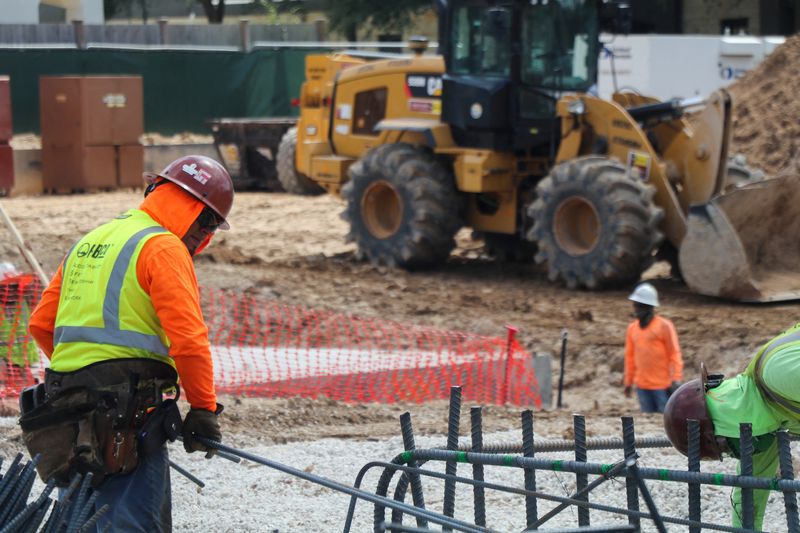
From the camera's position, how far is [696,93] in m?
25.6

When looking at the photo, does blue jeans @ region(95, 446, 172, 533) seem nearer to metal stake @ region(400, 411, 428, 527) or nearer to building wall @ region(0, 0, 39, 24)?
metal stake @ region(400, 411, 428, 527)

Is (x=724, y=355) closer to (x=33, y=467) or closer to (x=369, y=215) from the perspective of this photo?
(x=369, y=215)

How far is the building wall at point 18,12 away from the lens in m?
29.2

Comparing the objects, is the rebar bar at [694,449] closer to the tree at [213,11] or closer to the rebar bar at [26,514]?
the rebar bar at [26,514]

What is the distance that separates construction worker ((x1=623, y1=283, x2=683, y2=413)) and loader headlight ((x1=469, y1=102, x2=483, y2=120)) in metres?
4.95

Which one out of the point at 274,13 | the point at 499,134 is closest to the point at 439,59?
the point at 499,134

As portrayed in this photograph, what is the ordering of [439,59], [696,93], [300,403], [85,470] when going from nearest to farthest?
1. [85,470]
2. [300,403]
3. [439,59]
4. [696,93]

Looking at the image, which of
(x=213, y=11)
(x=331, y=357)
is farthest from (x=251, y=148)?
(x=213, y=11)

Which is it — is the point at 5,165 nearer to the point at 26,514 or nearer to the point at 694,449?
the point at 26,514

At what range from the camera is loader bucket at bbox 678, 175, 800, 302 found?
12.3 m

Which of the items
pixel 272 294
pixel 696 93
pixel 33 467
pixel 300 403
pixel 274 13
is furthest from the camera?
pixel 274 13

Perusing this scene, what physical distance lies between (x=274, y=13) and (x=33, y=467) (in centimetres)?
3594

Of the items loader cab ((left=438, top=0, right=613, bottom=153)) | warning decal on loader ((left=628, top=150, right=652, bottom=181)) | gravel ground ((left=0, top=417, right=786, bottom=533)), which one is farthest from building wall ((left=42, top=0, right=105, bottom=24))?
gravel ground ((left=0, top=417, right=786, bottom=533))

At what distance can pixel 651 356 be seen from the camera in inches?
381
